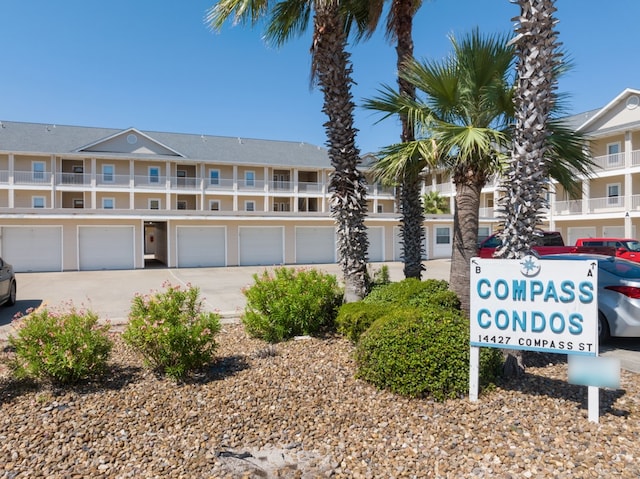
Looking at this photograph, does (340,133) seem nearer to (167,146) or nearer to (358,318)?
(358,318)

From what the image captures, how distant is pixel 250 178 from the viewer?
36.0 metres

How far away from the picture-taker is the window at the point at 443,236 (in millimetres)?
28812

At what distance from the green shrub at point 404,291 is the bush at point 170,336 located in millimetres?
3019

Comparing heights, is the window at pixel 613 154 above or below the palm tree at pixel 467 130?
above

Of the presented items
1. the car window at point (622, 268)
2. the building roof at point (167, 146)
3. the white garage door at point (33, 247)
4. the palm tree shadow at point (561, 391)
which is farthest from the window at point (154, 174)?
the palm tree shadow at point (561, 391)

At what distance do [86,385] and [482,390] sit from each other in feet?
13.5

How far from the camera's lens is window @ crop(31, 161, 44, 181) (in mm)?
30375

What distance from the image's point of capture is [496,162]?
631cm

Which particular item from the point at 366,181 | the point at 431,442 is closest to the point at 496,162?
the point at 366,181

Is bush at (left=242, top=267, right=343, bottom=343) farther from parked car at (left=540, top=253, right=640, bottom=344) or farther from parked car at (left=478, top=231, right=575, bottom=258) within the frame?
parked car at (left=478, top=231, right=575, bottom=258)

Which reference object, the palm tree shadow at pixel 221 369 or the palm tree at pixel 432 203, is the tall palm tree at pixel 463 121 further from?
the palm tree at pixel 432 203

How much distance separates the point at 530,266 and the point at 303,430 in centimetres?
260

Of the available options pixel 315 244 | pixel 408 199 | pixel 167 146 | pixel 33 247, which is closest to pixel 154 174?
pixel 167 146

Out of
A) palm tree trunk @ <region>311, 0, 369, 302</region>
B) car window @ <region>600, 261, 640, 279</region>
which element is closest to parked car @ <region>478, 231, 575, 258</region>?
car window @ <region>600, 261, 640, 279</region>
